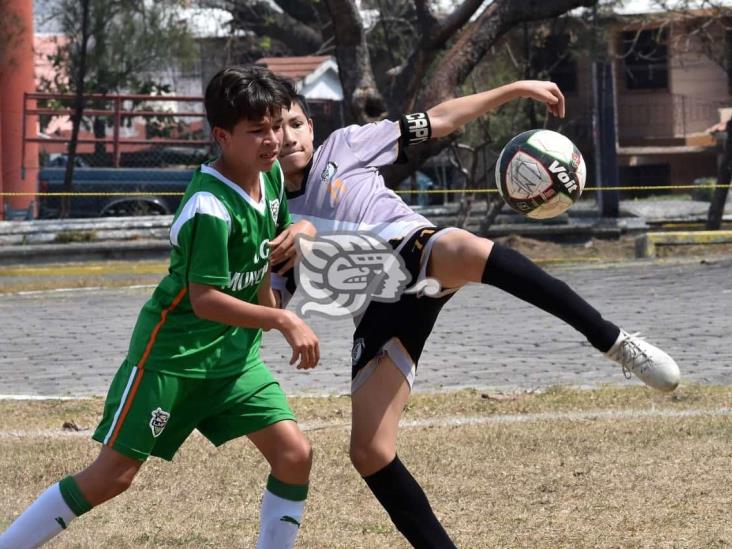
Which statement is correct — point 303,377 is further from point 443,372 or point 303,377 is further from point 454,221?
point 454,221

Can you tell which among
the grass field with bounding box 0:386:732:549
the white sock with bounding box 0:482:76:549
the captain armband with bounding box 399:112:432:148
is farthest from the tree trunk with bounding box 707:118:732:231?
the white sock with bounding box 0:482:76:549

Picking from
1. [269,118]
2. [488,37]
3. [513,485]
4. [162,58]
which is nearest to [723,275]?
[488,37]

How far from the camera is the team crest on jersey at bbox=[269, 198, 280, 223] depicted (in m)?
4.18

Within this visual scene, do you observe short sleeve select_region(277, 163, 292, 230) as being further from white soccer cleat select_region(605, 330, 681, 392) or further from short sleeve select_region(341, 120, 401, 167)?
white soccer cleat select_region(605, 330, 681, 392)

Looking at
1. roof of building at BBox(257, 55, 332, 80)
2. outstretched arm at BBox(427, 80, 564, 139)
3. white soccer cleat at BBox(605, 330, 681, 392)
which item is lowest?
white soccer cleat at BBox(605, 330, 681, 392)

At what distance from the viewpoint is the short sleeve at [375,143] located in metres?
4.98

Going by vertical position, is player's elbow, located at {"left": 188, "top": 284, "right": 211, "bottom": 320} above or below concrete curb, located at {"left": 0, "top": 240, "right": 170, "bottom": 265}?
below

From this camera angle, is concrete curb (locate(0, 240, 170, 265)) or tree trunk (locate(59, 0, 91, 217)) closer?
concrete curb (locate(0, 240, 170, 265))

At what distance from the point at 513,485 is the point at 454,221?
14.3m

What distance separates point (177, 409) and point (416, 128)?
157cm

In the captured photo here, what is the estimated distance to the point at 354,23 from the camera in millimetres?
17906

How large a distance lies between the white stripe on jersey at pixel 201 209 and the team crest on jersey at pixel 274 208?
0.80ft

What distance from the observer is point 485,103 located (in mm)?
4961

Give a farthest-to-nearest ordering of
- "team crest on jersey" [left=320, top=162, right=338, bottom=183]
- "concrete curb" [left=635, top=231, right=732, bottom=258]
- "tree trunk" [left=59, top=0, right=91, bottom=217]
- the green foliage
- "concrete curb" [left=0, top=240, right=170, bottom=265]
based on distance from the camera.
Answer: the green foliage, "tree trunk" [left=59, top=0, right=91, bottom=217], "concrete curb" [left=0, top=240, right=170, bottom=265], "concrete curb" [left=635, top=231, right=732, bottom=258], "team crest on jersey" [left=320, top=162, right=338, bottom=183]
